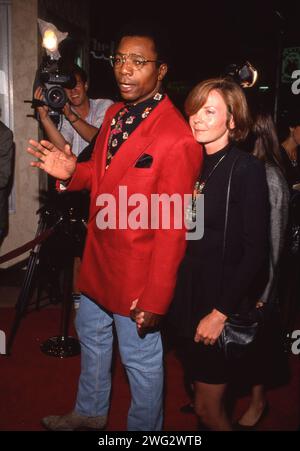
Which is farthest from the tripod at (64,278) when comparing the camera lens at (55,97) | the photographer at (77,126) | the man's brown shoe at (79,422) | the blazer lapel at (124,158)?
the blazer lapel at (124,158)

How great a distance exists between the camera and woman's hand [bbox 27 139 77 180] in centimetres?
197

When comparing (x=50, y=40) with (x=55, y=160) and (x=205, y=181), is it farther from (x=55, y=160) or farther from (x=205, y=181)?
(x=205, y=181)

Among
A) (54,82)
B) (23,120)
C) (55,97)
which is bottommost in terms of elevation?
(55,97)

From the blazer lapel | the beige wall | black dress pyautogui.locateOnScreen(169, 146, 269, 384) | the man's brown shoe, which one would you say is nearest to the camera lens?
the blazer lapel

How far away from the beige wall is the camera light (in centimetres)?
228

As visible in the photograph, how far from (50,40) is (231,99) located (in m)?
2.04

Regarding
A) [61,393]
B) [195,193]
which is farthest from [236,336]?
[61,393]

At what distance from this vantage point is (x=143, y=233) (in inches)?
71.9

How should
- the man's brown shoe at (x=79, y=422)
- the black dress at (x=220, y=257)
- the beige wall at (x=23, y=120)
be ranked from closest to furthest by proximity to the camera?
the black dress at (x=220, y=257)
the man's brown shoe at (x=79, y=422)
the beige wall at (x=23, y=120)

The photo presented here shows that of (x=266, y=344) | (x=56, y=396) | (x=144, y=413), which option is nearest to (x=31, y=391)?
(x=56, y=396)

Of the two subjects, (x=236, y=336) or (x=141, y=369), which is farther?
(x=141, y=369)

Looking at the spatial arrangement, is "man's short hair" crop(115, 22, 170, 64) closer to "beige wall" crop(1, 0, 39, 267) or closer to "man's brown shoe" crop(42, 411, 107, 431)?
"man's brown shoe" crop(42, 411, 107, 431)

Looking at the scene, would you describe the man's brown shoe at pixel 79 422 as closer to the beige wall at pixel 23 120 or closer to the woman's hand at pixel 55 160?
the woman's hand at pixel 55 160

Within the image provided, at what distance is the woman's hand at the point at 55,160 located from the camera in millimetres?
1971
